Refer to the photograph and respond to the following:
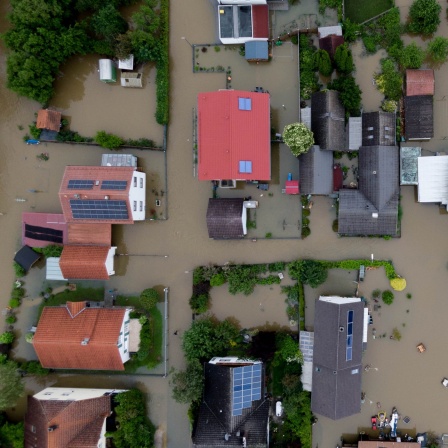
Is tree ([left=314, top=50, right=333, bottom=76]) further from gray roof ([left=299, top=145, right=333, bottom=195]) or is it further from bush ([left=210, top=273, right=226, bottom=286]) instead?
bush ([left=210, top=273, right=226, bottom=286])

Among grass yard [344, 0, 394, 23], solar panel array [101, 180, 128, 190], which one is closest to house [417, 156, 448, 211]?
grass yard [344, 0, 394, 23]

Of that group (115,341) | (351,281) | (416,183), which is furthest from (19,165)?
(416,183)

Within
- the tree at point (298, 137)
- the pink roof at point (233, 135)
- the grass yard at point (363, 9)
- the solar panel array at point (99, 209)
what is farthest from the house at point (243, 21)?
the solar panel array at point (99, 209)

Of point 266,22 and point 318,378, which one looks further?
point 266,22

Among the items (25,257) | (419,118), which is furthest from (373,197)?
(25,257)

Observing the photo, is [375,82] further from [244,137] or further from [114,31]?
[114,31]
